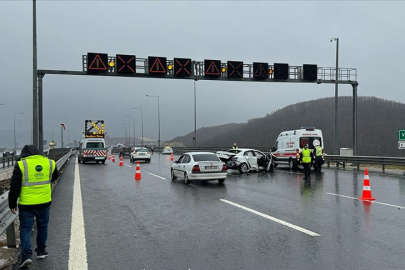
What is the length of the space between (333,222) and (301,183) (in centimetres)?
826

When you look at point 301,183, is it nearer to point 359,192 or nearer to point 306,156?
point 306,156

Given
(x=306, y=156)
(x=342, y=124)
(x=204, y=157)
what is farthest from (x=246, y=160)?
A: (x=342, y=124)

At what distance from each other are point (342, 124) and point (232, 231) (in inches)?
5004

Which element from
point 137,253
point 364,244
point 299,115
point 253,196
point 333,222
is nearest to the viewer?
point 137,253

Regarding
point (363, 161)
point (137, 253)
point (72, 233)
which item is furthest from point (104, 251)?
point (363, 161)

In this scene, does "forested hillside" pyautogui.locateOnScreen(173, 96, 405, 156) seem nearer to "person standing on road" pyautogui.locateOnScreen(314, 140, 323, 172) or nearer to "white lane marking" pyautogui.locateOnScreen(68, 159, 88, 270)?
"person standing on road" pyautogui.locateOnScreen(314, 140, 323, 172)

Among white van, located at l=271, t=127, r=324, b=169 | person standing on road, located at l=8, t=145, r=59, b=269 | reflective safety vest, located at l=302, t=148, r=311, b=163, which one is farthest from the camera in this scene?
white van, located at l=271, t=127, r=324, b=169

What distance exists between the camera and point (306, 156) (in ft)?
59.0

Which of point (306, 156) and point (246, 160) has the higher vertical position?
point (306, 156)

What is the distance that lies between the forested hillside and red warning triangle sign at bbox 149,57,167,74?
78.4m

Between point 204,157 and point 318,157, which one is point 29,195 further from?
point 318,157

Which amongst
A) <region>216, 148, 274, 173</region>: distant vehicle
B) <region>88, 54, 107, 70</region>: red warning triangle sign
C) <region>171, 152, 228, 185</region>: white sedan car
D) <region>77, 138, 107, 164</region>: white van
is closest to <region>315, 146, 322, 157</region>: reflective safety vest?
<region>216, 148, 274, 173</region>: distant vehicle

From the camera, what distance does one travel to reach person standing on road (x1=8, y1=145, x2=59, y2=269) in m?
5.57

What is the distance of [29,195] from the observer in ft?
18.6
